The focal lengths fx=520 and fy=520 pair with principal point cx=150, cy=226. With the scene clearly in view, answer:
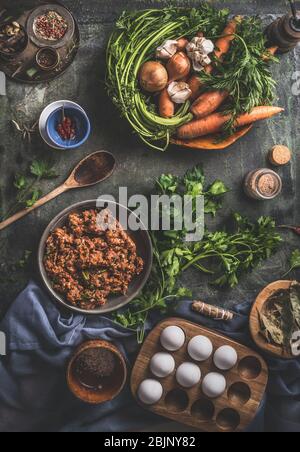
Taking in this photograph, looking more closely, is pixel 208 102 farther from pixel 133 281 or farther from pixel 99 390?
pixel 99 390

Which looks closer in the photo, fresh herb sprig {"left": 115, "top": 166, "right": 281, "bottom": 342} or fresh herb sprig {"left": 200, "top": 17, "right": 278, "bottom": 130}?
fresh herb sprig {"left": 200, "top": 17, "right": 278, "bottom": 130}

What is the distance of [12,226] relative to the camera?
3.09m

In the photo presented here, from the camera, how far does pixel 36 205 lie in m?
3.05

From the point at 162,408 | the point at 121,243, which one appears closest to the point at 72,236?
→ the point at 121,243

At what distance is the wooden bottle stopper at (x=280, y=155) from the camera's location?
10.6ft

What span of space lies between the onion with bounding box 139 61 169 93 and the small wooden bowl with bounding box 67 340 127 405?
146 cm

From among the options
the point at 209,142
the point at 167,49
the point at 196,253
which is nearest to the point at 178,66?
the point at 167,49

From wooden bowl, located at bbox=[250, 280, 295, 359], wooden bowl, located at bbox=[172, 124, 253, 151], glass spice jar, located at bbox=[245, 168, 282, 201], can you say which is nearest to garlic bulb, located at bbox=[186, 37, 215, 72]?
wooden bowl, located at bbox=[172, 124, 253, 151]

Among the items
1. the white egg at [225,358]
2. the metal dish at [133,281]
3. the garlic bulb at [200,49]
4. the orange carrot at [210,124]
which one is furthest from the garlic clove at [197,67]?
the white egg at [225,358]

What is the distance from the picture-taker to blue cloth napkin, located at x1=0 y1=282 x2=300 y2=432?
2.96 meters

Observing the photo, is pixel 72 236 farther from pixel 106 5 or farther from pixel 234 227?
pixel 106 5

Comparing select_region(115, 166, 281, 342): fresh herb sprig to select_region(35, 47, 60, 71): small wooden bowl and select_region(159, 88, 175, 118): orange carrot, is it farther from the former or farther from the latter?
select_region(35, 47, 60, 71): small wooden bowl

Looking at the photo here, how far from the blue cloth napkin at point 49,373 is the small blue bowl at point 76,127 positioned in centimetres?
84

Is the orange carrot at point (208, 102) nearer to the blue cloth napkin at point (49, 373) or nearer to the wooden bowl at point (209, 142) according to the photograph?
the wooden bowl at point (209, 142)
